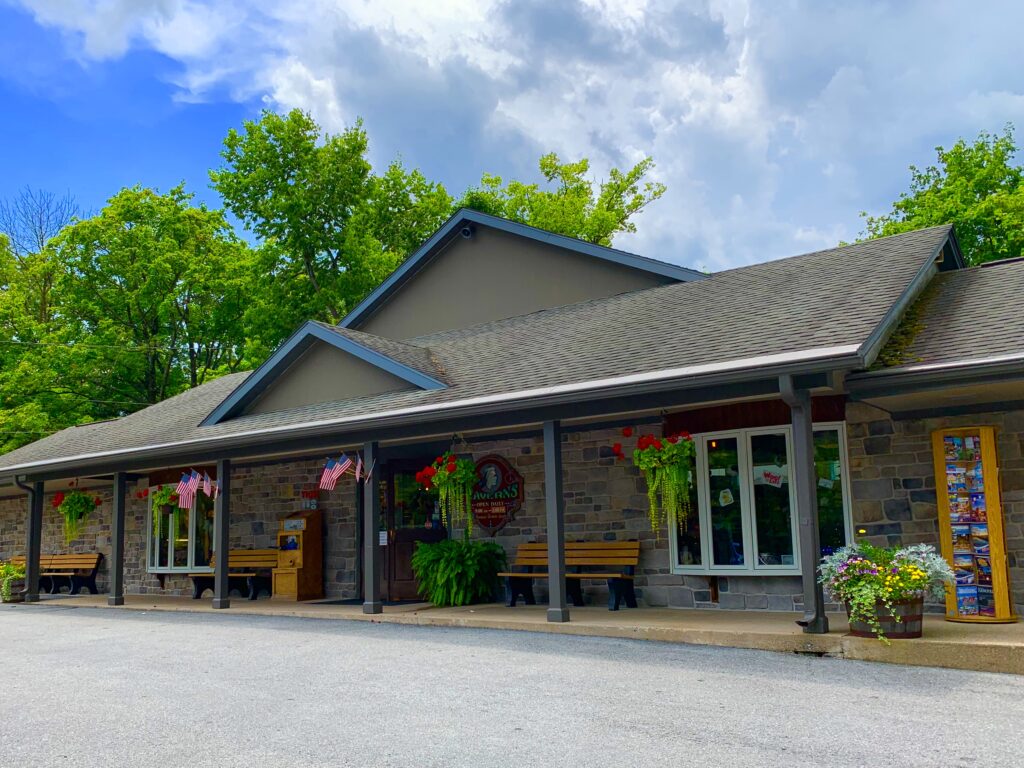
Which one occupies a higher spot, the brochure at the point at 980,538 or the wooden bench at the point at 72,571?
the brochure at the point at 980,538

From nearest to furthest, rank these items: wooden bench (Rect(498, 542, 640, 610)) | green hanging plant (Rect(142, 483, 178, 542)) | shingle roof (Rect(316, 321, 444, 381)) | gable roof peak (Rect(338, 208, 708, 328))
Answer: wooden bench (Rect(498, 542, 640, 610)) → shingle roof (Rect(316, 321, 444, 381)) → gable roof peak (Rect(338, 208, 708, 328)) → green hanging plant (Rect(142, 483, 178, 542))

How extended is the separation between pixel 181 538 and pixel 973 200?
24.8 metres

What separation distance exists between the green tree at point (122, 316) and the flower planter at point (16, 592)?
1234 centimetres

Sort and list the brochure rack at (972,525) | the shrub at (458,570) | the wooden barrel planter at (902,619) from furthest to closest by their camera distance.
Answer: the shrub at (458,570), the brochure rack at (972,525), the wooden barrel planter at (902,619)

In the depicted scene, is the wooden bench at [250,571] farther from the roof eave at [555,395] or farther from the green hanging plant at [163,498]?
the roof eave at [555,395]

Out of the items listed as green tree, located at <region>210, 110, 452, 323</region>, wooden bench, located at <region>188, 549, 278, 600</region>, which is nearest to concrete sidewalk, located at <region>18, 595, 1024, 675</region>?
wooden bench, located at <region>188, 549, 278, 600</region>

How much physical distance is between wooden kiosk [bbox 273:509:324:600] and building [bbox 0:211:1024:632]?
222 millimetres

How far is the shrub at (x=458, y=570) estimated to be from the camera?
11859 millimetres

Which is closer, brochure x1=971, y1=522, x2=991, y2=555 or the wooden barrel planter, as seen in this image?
the wooden barrel planter

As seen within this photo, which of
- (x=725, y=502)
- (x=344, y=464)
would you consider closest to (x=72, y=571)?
(x=344, y=464)

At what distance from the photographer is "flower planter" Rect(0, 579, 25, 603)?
16.1 m

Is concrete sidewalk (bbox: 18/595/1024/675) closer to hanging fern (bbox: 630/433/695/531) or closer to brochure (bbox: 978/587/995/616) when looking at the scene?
brochure (bbox: 978/587/995/616)

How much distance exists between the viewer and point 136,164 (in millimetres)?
32000

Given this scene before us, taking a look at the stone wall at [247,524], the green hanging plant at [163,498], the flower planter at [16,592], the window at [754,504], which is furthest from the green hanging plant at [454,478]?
the flower planter at [16,592]
